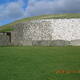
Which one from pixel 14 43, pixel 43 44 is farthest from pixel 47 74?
pixel 14 43

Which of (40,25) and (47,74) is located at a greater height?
(40,25)

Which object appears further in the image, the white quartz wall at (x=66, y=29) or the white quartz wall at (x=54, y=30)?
the white quartz wall at (x=54, y=30)

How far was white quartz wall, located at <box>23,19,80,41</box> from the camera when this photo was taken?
1393 inches

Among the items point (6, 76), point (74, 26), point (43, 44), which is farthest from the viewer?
point (74, 26)

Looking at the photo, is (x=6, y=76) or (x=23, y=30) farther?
(x=23, y=30)

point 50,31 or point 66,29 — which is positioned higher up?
point 66,29

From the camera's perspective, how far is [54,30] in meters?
35.9

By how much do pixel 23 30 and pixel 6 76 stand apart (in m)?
28.6

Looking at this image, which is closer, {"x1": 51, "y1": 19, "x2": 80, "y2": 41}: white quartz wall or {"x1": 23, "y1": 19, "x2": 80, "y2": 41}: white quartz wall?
{"x1": 51, "y1": 19, "x2": 80, "y2": 41}: white quartz wall

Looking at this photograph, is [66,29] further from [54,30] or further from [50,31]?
[50,31]

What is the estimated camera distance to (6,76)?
8641 mm

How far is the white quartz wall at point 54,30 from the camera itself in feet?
116

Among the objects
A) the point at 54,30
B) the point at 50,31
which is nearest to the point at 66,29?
the point at 54,30

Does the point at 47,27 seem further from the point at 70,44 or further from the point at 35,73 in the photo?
the point at 35,73
